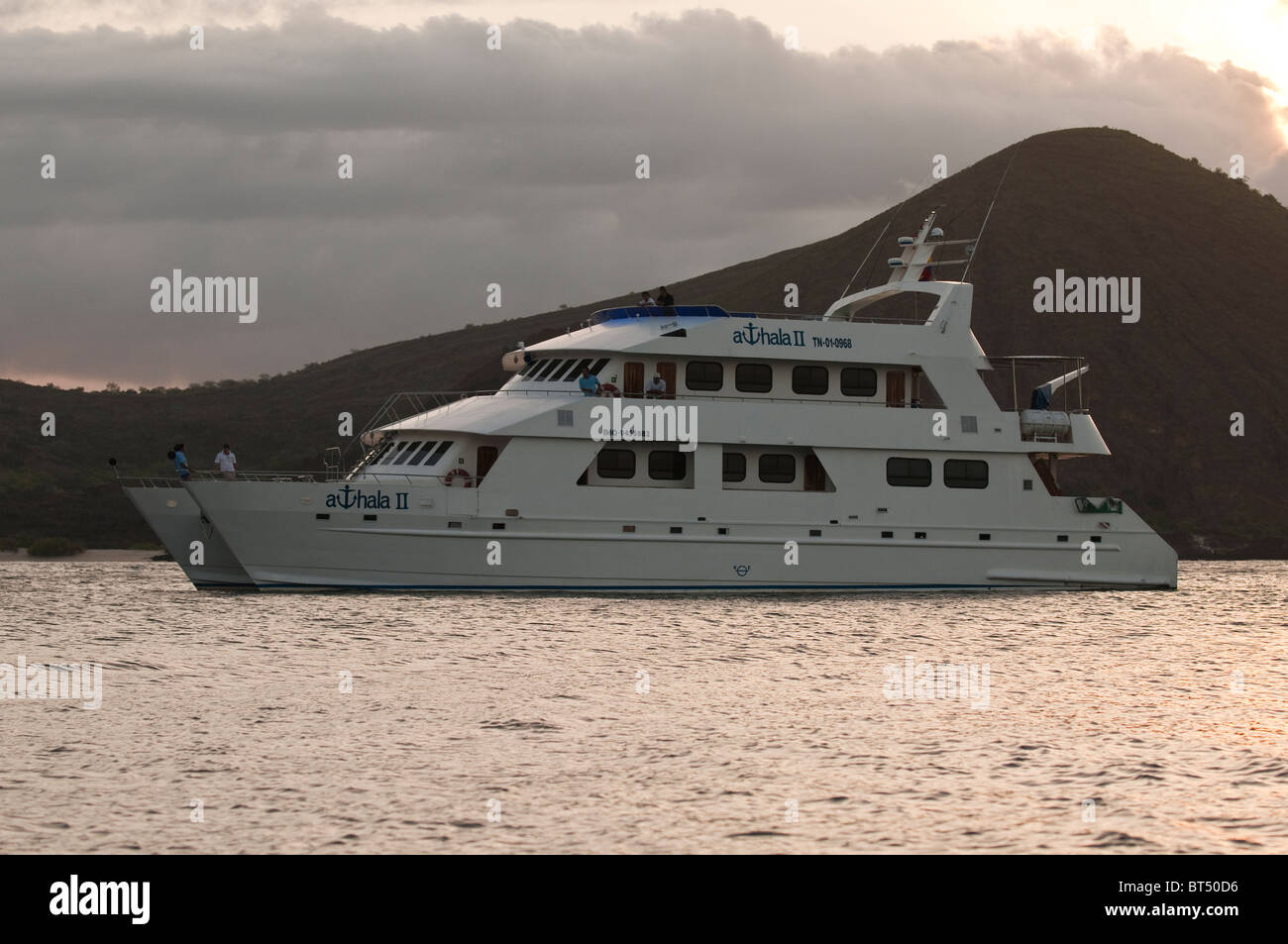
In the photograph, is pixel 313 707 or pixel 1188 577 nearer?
pixel 313 707

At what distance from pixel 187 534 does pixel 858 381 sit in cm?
1358

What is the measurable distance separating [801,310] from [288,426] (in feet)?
97.5

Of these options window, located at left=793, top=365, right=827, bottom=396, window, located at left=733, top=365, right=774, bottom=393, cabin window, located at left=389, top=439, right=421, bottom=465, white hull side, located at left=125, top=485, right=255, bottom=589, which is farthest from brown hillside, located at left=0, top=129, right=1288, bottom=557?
window, located at left=793, top=365, right=827, bottom=396

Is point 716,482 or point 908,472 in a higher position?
point 908,472

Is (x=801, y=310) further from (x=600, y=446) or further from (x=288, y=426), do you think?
(x=600, y=446)

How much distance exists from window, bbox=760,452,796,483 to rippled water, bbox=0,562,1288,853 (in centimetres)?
462

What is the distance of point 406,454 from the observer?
28.2m

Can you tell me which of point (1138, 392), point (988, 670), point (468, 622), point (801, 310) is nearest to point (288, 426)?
point (801, 310)

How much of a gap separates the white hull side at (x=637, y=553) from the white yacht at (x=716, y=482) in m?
0.04

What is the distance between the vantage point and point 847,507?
2936cm

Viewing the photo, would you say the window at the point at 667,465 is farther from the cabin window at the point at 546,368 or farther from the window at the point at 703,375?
the cabin window at the point at 546,368

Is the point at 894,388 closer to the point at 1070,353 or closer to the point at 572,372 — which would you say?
the point at 572,372

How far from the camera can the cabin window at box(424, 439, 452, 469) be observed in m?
27.6

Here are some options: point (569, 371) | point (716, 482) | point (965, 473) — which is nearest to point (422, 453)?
point (569, 371)
